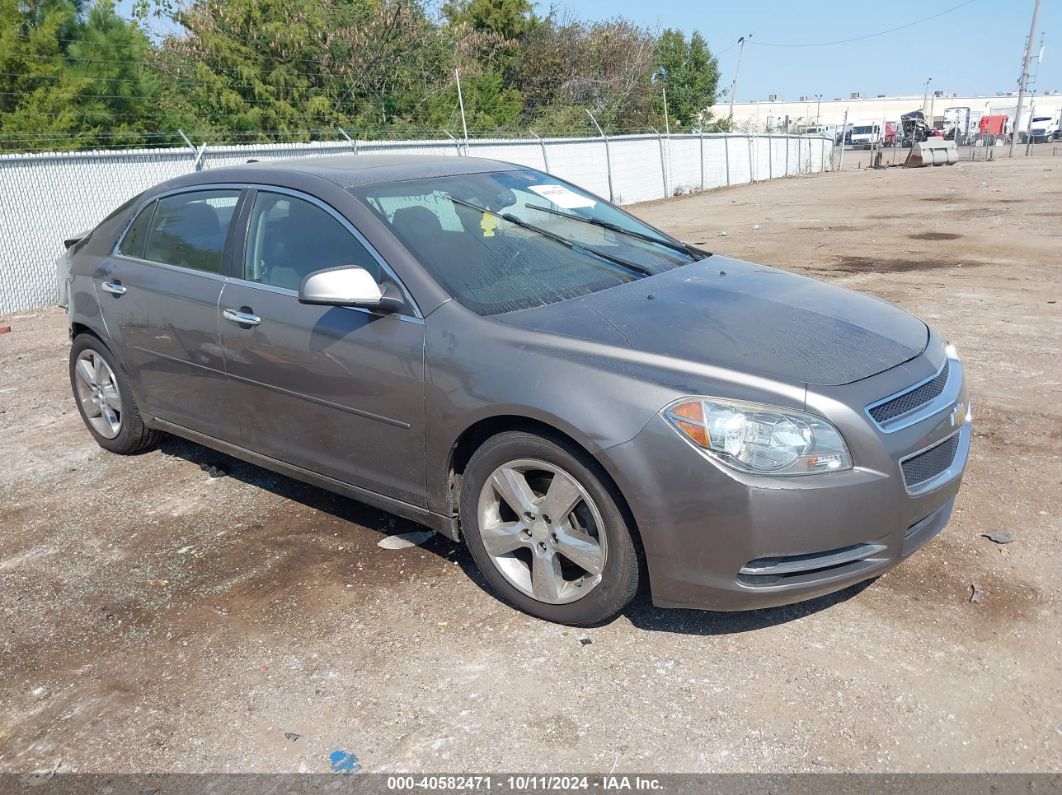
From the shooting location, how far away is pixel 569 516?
3.21 metres

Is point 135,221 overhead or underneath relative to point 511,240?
overhead

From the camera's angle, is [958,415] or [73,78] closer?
[958,415]

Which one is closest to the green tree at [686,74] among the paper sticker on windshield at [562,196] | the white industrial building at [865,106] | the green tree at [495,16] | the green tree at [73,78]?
the green tree at [495,16]

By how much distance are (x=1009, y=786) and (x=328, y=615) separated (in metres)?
2.40

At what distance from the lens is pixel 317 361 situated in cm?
377

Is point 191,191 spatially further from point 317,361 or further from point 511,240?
point 511,240

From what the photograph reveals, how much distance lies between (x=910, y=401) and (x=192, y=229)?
352 centimetres

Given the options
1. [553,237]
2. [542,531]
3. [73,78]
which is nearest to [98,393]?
[553,237]

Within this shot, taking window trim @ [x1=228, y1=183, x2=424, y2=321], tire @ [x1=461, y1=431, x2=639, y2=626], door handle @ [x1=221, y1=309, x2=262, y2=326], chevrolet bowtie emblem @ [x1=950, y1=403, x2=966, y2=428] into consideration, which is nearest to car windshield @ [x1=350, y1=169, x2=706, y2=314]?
window trim @ [x1=228, y1=183, x2=424, y2=321]

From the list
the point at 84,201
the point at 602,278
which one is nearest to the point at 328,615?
the point at 602,278

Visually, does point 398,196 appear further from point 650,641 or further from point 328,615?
point 650,641

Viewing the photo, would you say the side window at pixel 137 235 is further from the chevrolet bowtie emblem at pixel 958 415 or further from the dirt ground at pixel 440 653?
the chevrolet bowtie emblem at pixel 958 415

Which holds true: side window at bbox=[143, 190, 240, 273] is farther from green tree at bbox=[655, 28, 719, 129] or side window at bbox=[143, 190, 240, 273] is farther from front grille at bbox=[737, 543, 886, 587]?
green tree at bbox=[655, 28, 719, 129]

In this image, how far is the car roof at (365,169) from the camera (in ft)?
13.3
